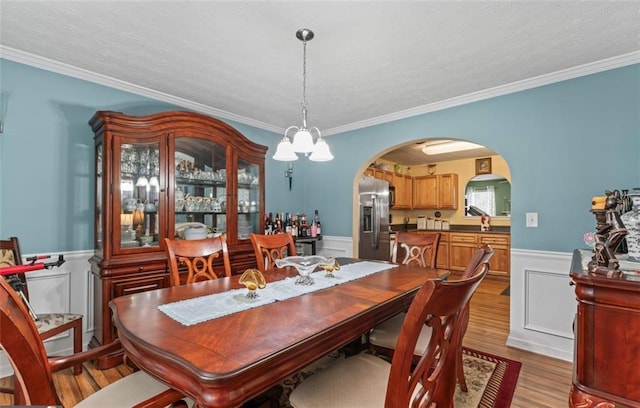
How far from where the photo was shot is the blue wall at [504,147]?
224 cm

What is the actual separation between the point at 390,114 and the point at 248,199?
1.96 m

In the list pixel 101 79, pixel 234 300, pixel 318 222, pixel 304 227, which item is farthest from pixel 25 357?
pixel 318 222

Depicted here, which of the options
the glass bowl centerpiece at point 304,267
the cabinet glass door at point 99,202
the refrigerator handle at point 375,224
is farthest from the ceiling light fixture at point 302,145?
the refrigerator handle at point 375,224

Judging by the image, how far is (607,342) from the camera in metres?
1.21

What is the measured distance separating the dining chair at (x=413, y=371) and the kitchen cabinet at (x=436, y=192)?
213 inches

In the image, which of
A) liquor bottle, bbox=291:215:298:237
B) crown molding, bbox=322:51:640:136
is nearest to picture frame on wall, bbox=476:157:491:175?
crown molding, bbox=322:51:640:136

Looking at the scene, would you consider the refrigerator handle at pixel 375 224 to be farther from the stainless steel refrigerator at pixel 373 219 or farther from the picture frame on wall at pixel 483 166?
the picture frame on wall at pixel 483 166

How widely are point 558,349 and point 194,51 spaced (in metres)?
3.74

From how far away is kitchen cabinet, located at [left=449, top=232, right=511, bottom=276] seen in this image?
17.0ft

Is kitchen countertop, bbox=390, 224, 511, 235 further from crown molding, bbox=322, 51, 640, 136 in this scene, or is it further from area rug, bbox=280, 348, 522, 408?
area rug, bbox=280, 348, 522, 408

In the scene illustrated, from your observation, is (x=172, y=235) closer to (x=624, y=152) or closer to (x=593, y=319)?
(x=593, y=319)

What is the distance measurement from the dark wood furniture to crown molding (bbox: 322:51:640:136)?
6.68ft

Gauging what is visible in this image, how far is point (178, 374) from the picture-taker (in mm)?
882

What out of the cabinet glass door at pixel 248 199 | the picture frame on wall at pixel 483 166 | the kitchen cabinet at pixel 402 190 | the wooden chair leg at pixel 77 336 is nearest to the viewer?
the wooden chair leg at pixel 77 336
